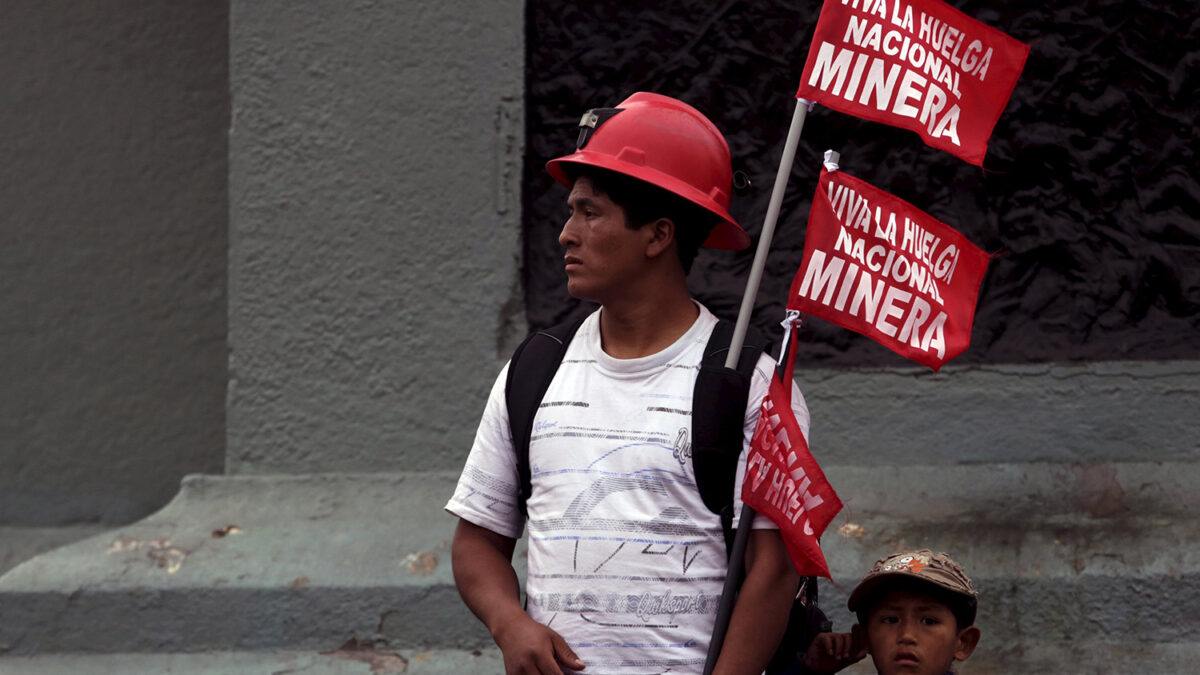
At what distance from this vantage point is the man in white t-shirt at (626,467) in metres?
2.41

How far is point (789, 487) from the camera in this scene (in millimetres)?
→ 2387

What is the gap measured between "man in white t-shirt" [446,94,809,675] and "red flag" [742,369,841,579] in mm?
55

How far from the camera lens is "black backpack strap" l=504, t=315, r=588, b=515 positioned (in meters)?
2.57

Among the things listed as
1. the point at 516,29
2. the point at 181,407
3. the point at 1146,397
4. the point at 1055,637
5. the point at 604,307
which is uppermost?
the point at 516,29

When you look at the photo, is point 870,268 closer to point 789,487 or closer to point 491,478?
point 789,487

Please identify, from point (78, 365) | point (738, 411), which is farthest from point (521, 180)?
point (738, 411)

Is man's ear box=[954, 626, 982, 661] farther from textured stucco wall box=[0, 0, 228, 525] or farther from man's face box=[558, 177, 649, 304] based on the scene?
textured stucco wall box=[0, 0, 228, 525]

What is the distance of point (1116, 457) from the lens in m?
4.54

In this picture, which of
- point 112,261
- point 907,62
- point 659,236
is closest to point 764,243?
point 659,236

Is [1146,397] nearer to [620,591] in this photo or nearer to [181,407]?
[620,591]

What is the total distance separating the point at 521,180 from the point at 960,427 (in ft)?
5.79

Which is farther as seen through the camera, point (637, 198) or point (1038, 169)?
point (1038, 169)

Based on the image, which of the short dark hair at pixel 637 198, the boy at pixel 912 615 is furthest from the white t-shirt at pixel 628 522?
the boy at pixel 912 615

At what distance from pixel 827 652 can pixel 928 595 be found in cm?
28
